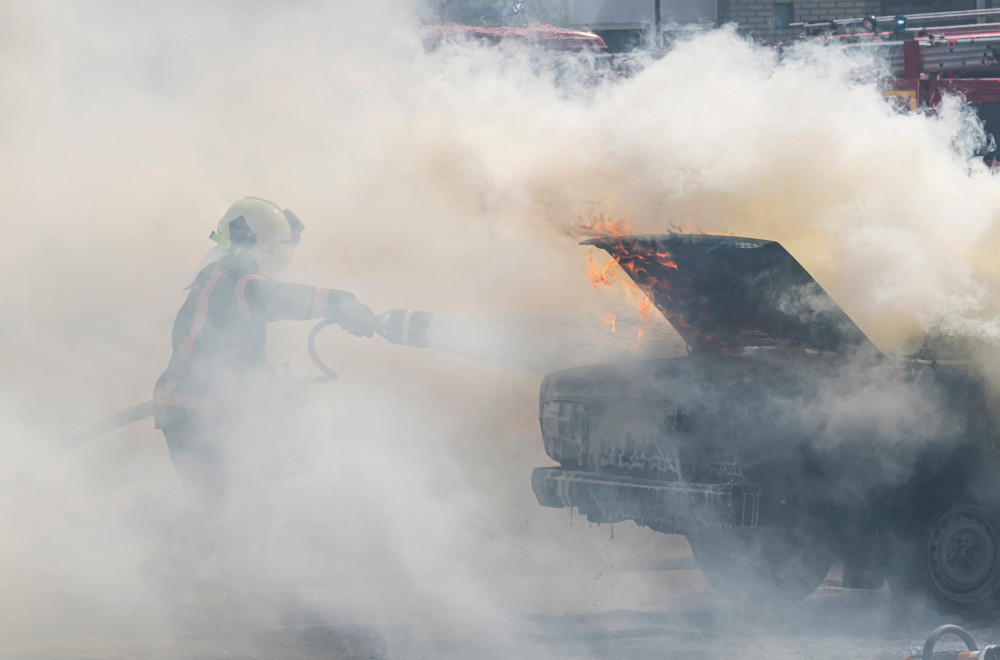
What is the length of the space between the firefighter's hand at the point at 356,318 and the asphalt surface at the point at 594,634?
1.31 m

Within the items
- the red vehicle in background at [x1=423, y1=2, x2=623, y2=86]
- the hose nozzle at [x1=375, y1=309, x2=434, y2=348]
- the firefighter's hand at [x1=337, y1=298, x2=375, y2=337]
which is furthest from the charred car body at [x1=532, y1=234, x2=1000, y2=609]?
the red vehicle in background at [x1=423, y1=2, x2=623, y2=86]

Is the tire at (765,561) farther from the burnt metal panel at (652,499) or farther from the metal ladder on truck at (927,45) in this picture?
the metal ladder on truck at (927,45)

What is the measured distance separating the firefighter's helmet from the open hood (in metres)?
1.65

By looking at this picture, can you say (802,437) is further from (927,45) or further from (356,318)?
(927,45)

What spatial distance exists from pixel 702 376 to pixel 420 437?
9.62 feet

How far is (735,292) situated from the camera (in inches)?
195

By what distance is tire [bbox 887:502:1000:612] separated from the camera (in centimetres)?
484

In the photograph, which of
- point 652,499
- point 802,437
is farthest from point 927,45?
point 652,499

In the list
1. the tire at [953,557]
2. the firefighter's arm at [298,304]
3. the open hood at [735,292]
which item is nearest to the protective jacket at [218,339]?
the firefighter's arm at [298,304]

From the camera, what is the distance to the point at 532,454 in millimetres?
8242

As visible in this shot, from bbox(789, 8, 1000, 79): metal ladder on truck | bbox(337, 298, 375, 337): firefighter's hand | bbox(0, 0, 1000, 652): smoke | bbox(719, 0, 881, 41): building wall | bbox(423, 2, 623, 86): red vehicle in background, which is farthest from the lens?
bbox(719, 0, 881, 41): building wall

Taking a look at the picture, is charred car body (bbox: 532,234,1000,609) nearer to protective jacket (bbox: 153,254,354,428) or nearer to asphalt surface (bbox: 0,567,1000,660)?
asphalt surface (bbox: 0,567,1000,660)

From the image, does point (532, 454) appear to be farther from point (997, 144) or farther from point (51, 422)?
point (997, 144)

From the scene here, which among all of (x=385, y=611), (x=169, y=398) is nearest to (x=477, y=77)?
(x=169, y=398)
